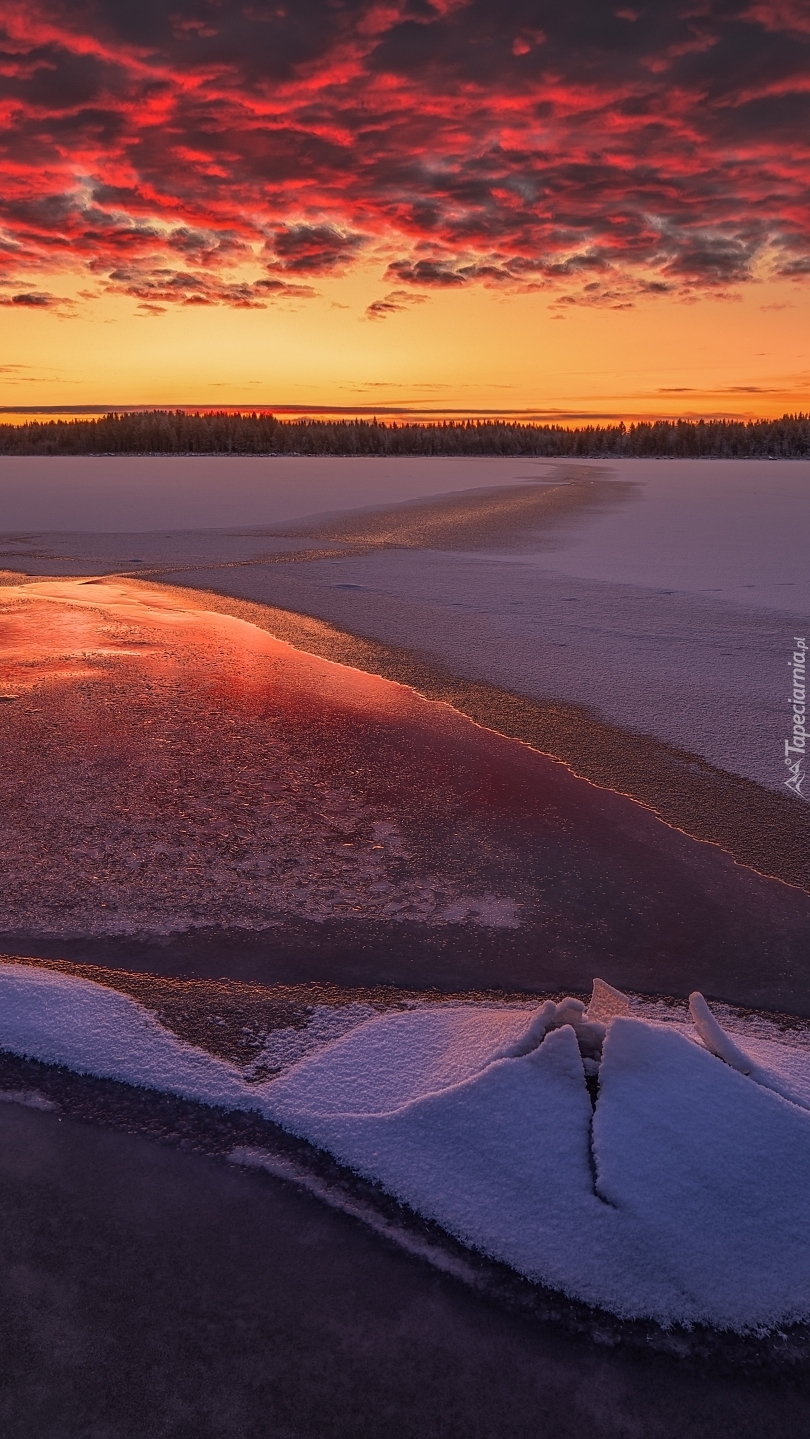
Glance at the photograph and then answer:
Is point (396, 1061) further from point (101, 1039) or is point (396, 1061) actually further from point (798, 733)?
point (798, 733)

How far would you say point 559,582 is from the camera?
6.36 metres

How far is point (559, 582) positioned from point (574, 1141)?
536 cm

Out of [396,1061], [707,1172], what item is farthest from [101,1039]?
[707,1172]

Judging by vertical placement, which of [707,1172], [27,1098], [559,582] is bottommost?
[27,1098]

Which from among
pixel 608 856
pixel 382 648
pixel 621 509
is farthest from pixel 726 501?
pixel 608 856

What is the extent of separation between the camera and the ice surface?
46.3 inches

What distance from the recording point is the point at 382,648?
450cm

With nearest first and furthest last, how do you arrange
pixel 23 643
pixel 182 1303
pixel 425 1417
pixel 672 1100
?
pixel 425 1417 < pixel 182 1303 < pixel 672 1100 < pixel 23 643

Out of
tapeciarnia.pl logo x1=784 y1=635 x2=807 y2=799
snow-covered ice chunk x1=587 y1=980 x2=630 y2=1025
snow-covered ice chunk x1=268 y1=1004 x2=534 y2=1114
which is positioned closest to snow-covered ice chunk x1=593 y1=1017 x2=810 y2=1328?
snow-covered ice chunk x1=587 y1=980 x2=630 y2=1025

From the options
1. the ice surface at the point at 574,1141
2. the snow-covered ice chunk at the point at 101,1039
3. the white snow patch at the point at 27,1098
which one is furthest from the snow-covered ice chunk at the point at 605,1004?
the white snow patch at the point at 27,1098

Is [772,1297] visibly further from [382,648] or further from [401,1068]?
[382,648]

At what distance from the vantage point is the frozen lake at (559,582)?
3764 mm

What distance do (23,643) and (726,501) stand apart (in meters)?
12.1

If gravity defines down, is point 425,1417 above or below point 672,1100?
below
